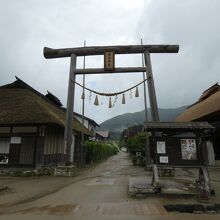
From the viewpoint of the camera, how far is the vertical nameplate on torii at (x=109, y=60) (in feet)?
50.0

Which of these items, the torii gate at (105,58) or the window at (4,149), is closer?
the torii gate at (105,58)

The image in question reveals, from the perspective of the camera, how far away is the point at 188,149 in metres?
9.80

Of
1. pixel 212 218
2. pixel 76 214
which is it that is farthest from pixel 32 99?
pixel 212 218

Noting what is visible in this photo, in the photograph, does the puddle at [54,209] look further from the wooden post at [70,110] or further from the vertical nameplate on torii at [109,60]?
the vertical nameplate on torii at [109,60]

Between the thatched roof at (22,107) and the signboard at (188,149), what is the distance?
29.5 feet

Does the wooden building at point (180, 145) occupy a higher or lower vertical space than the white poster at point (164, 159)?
higher

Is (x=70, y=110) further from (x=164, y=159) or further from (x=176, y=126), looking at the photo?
(x=176, y=126)

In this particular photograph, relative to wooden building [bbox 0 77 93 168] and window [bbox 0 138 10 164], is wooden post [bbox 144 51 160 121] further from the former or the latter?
window [bbox 0 138 10 164]

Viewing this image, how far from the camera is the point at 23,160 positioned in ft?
56.9

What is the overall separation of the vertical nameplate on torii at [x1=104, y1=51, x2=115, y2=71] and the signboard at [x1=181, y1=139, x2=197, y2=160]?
6873mm

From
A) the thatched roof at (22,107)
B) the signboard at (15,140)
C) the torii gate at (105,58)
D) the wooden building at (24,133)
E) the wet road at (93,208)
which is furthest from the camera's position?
the signboard at (15,140)

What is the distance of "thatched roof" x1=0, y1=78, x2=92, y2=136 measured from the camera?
16641mm

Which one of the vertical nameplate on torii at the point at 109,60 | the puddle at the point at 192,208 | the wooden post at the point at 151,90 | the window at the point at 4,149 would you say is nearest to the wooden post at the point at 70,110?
the vertical nameplate on torii at the point at 109,60

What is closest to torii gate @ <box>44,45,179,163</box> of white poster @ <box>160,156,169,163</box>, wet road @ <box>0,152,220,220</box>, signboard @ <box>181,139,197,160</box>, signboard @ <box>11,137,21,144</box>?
signboard @ <box>11,137,21,144</box>
